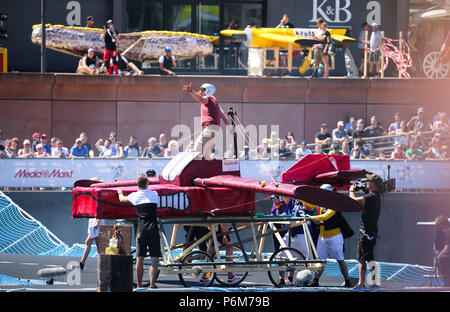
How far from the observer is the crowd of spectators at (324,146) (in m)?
24.2

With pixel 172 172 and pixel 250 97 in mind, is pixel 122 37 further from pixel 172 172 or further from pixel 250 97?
pixel 172 172

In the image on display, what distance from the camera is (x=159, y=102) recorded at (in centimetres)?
2892

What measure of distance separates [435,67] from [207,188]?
54.4 ft

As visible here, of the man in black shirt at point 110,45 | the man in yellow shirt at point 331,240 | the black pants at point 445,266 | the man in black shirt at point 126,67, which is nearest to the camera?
the man in yellow shirt at point 331,240

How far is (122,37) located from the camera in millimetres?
30062

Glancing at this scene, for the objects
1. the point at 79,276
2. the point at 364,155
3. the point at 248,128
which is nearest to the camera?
the point at 79,276

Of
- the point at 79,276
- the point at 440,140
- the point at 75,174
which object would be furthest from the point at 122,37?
the point at 79,276

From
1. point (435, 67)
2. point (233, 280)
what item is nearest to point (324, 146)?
point (435, 67)

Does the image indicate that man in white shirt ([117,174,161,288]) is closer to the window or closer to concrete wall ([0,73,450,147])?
concrete wall ([0,73,450,147])

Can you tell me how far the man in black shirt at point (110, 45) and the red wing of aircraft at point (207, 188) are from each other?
1187 centimetres

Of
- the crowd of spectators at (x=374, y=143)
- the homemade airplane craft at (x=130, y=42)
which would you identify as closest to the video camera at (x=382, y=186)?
the crowd of spectators at (x=374, y=143)

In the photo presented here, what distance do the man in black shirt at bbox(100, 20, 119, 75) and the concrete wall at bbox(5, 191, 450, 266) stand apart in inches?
242

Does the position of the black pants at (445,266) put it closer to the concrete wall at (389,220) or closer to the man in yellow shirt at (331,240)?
the man in yellow shirt at (331,240)

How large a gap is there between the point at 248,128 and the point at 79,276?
12103mm
